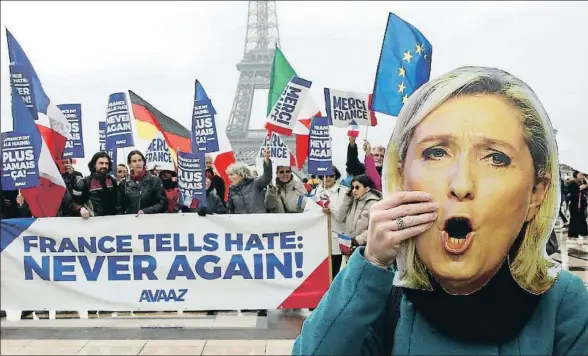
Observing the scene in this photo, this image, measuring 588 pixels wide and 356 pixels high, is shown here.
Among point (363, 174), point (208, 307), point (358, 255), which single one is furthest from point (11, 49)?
point (358, 255)

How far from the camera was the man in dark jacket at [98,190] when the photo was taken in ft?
23.6

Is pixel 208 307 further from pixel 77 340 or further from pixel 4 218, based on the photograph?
pixel 4 218

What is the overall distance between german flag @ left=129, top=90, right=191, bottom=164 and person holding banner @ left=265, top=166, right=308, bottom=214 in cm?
237

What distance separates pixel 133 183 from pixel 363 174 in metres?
2.60

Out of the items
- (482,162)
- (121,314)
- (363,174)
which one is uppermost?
(482,162)

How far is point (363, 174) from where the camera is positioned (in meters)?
6.84

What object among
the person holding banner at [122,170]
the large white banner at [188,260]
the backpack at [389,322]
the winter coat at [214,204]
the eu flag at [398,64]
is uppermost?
the eu flag at [398,64]

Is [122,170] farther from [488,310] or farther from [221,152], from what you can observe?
[488,310]

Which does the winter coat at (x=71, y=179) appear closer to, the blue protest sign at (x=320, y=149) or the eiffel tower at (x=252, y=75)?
the blue protest sign at (x=320, y=149)

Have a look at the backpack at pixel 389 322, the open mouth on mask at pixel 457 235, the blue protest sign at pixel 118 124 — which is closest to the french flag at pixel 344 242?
the blue protest sign at pixel 118 124

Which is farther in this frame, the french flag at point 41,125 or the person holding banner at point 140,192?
the person holding banner at point 140,192

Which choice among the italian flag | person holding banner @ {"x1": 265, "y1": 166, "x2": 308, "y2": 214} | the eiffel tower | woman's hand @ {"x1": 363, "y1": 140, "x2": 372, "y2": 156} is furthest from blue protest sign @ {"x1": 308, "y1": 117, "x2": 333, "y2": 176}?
the eiffel tower

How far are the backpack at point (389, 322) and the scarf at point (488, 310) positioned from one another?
3.2 inches

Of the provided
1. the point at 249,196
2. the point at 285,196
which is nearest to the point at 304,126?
the point at 285,196
